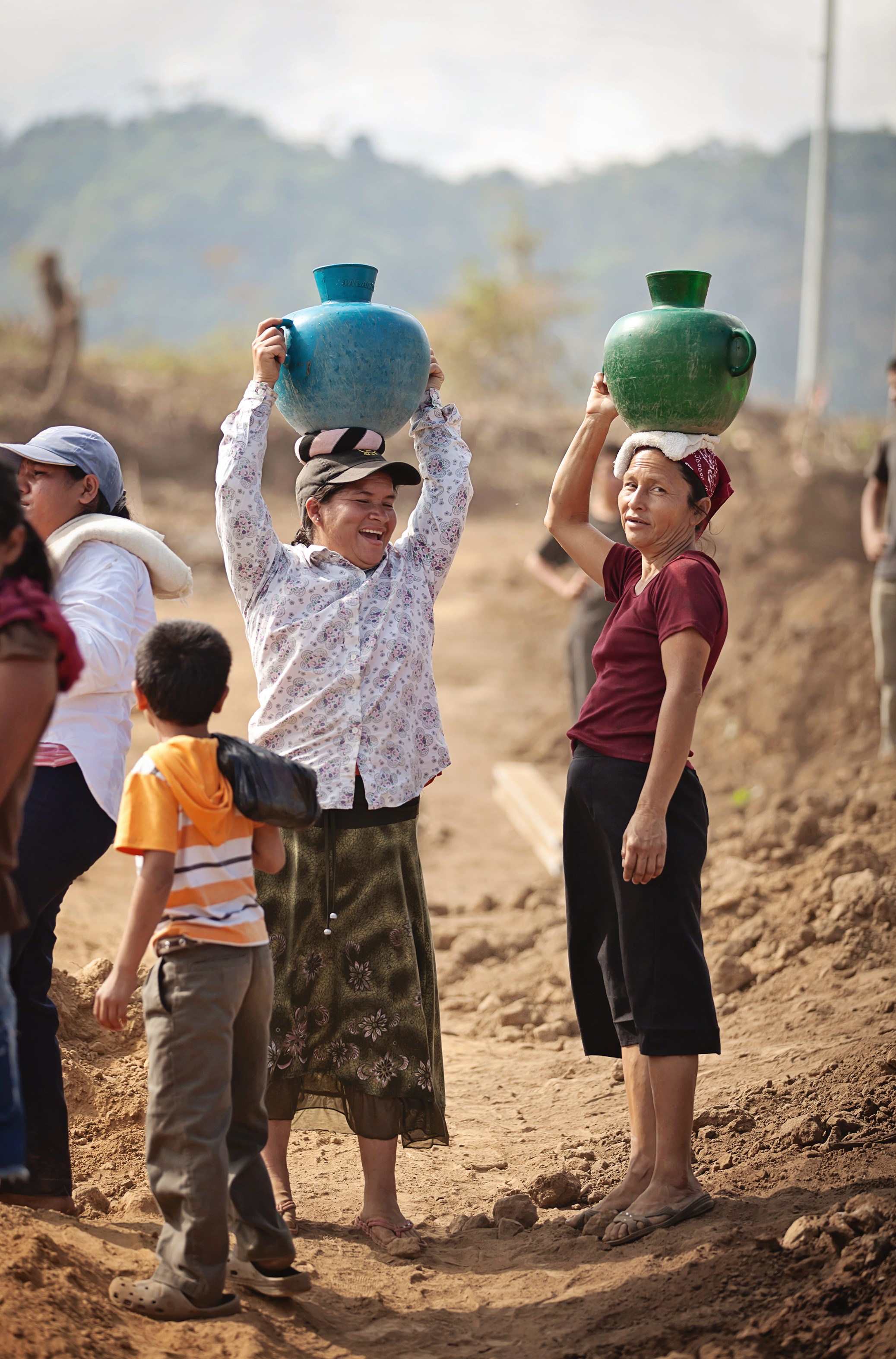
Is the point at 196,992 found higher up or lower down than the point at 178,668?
lower down

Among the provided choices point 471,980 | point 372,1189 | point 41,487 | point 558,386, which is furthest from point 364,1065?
point 558,386

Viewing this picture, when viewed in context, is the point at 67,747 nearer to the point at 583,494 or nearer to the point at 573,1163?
the point at 583,494

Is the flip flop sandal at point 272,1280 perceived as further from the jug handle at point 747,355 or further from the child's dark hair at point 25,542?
the jug handle at point 747,355

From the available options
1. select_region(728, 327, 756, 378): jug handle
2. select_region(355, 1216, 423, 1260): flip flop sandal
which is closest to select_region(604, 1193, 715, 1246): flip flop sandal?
select_region(355, 1216, 423, 1260): flip flop sandal

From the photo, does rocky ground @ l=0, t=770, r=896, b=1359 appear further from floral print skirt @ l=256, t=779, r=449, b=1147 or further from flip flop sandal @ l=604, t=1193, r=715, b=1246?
floral print skirt @ l=256, t=779, r=449, b=1147

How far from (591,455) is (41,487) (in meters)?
1.46

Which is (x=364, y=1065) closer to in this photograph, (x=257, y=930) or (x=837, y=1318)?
(x=257, y=930)

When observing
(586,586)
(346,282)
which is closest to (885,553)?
(586,586)

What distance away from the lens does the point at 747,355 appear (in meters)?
3.29

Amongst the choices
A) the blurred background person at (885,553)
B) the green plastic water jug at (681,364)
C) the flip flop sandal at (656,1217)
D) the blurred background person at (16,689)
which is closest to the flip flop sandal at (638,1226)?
the flip flop sandal at (656,1217)

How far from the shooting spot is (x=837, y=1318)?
2.49 m

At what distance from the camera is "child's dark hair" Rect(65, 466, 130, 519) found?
333 centimetres

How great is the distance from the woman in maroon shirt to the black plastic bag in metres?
0.85

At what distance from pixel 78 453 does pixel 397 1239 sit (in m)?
2.13
